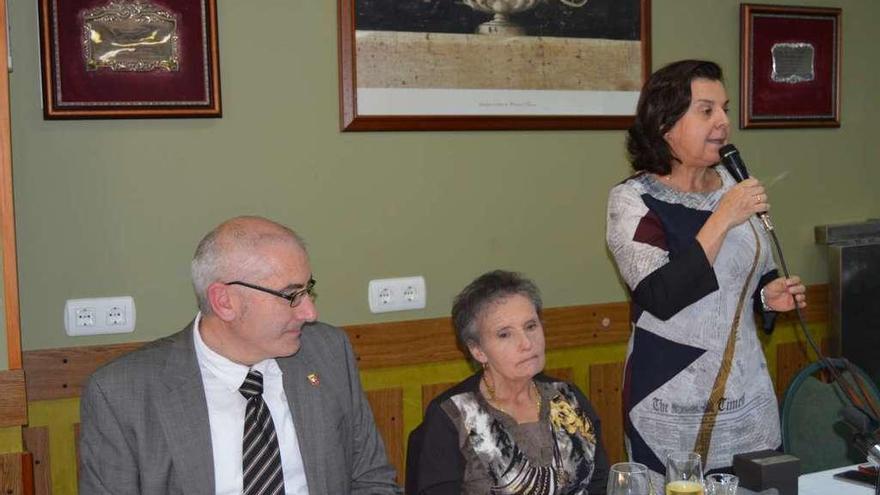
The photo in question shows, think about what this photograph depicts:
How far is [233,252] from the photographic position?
2.00 metres

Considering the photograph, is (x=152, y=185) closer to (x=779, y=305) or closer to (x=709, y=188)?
(x=709, y=188)

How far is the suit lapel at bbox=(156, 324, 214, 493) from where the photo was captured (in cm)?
196

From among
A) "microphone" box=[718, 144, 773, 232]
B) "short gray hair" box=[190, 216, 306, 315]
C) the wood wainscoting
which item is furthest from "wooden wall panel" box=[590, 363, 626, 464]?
"short gray hair" box=[190, 216, 306, 315]

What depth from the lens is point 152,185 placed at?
2.94 m

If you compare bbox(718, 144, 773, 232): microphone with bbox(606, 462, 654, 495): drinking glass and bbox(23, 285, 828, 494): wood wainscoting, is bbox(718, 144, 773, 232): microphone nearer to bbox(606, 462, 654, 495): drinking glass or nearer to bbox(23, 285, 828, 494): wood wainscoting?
bbox(606, 462, 654, 495): drinking glass

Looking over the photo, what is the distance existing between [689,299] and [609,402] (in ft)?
4.48

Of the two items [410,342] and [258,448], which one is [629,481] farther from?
[410,342]

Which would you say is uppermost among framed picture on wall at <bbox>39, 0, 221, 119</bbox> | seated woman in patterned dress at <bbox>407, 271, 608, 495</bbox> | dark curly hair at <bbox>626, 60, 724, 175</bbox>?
framed picture on wall at <bbox>39, 0, 221, 119</bbox>

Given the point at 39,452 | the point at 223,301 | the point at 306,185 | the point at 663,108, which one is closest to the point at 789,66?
the point at 663,108

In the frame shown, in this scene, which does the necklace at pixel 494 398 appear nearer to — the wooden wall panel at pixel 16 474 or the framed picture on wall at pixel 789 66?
the wooden wall panel at pixel 16 474

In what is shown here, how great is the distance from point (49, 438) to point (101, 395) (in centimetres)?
103

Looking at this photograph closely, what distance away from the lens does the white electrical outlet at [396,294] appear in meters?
3.25

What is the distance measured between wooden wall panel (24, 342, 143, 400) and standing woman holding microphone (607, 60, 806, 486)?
5.02 feet

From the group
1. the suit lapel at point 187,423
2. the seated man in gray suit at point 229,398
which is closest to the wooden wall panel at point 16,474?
the seated man in gray suit at point 229,398
